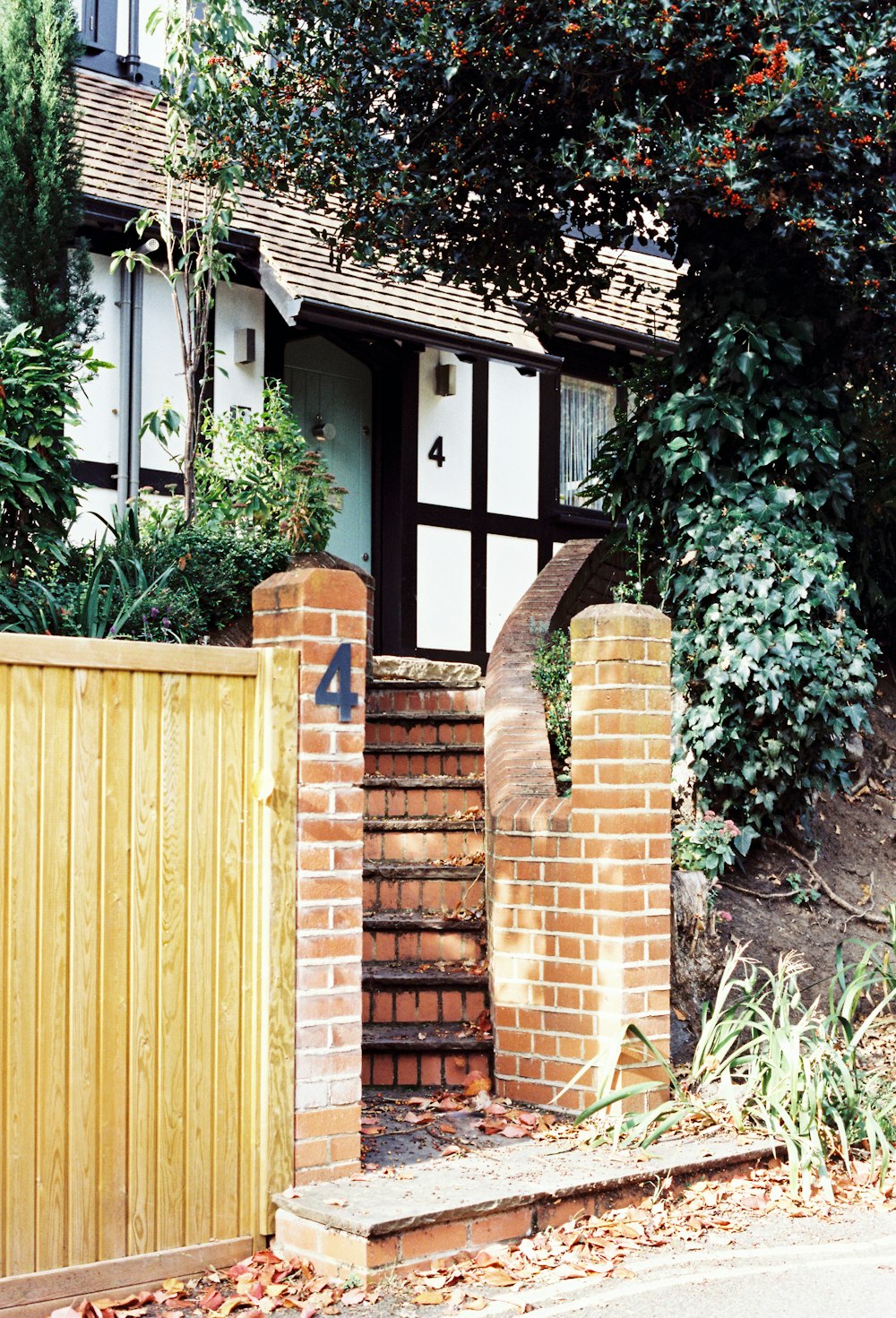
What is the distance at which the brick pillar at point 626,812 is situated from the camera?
16.9 ft

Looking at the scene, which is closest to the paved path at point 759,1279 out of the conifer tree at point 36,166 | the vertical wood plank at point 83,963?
the vertical wood plank at point 83,963

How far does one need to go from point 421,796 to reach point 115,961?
317 cm

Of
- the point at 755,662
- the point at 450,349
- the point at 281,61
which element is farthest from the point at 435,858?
the point at 450,349

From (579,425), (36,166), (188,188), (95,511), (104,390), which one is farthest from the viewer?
(579,425)

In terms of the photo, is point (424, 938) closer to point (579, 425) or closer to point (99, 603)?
point (99, 603)

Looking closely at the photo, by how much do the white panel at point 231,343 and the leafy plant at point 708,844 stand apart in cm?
579

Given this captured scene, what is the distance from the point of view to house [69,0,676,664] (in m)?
10.8

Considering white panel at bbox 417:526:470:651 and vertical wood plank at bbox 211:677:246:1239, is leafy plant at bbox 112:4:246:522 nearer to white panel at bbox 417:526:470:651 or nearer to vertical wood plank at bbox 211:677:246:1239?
white panel at bbox 417:526:470:651

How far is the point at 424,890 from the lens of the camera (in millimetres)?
6348

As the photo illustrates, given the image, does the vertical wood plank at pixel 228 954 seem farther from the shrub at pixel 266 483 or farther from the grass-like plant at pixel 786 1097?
the shrub at pixel 266 483

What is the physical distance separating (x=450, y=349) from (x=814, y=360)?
182 inches

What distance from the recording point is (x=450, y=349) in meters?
11.8

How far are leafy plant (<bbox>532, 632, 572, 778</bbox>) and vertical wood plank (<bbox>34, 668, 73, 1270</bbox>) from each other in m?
3.61

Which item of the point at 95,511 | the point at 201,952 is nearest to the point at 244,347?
the point at 95,511
